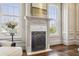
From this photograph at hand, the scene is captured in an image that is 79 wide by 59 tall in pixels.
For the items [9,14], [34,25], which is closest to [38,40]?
[34,25]

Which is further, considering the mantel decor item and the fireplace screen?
the fireplace screen

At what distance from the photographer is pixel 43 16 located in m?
2.44

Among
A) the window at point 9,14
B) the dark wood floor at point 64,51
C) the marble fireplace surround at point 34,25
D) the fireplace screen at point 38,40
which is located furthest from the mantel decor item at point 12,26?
the dark wood floor at point 64,51

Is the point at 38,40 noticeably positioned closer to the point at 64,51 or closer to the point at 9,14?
the point at 64,51

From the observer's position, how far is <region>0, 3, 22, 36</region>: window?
92.4 inches

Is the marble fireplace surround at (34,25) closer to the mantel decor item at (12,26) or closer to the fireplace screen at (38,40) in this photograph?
the fireplace screen at (38,40)

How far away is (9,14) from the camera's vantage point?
2355 millimetres

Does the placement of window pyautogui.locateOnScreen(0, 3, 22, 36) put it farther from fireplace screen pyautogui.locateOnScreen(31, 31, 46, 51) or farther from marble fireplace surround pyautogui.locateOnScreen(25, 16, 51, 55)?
fireplace screen pyautogui.locateOnScreen(31, 31, 46, 51)

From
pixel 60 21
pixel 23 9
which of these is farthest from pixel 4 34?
pixel 60 21

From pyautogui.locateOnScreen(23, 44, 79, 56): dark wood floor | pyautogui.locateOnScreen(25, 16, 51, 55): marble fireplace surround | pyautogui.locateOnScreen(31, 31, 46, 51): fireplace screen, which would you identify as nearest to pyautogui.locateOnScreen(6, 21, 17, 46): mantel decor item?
pyautogui.locateOnScreen(25, 16, 51, 55): marble fireplace surround

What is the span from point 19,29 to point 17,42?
214 mm

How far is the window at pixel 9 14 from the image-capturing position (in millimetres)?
2348

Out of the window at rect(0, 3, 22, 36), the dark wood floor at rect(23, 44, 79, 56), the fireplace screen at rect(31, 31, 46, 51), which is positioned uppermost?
the window at rect(0, 3, 22, 36)

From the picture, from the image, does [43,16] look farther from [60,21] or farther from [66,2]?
[66,2]
